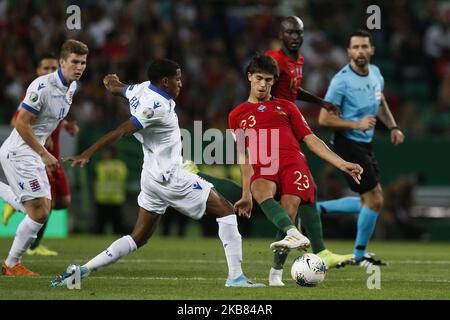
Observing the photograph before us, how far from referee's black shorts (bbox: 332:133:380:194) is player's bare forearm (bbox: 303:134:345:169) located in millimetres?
2900

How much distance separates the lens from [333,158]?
894 centimetres

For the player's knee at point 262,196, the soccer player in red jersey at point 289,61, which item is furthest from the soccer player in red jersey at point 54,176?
the player's knee at point 262,196

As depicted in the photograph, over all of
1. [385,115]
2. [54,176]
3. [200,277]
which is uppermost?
[385,115]

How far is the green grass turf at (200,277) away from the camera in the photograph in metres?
8.57

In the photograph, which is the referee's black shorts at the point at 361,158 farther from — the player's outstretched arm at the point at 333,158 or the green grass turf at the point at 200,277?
the player's outstretched arm at the point at 333,158

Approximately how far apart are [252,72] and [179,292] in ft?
6.92

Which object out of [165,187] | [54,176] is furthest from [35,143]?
[54,176]

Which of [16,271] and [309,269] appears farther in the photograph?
[16,271]

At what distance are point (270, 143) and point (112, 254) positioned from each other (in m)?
1.73

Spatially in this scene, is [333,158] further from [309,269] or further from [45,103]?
[45,103]

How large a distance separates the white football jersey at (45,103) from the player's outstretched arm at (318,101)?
2.43 meters

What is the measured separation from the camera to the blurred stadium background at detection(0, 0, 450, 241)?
19.9 metres

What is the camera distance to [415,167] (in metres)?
20.1

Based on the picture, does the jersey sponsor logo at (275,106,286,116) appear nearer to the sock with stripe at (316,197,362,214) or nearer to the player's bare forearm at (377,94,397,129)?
the player's bare forearm at (377,94,397,129)
